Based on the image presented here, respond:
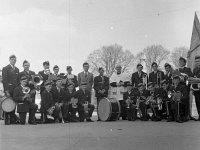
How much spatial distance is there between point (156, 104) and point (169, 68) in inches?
47.4

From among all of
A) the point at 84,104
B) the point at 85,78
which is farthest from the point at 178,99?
the point at 85,78

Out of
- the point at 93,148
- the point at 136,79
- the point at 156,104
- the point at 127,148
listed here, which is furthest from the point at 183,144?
the point at 136,79

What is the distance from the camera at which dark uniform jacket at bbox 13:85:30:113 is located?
10.3m

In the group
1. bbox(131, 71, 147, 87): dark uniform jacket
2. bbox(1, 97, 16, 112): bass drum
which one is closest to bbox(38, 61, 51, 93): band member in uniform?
bbox(1, 97, 16, 112): bass drum

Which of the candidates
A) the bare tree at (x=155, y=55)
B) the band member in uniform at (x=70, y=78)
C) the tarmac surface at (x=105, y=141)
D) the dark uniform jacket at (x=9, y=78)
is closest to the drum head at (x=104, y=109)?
the band member in uniform at (x=70, y=78)

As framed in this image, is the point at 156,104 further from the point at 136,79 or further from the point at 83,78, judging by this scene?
the point at 83,78

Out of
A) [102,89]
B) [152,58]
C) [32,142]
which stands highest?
[152,58]

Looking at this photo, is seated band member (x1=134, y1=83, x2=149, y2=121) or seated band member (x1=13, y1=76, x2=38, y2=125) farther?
seated band member (x1=134, y1=83, x2=149, y2=121)

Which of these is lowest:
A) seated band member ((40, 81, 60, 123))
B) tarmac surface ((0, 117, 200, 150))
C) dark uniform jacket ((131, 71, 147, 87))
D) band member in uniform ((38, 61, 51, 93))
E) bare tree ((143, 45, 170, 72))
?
tarmac surface ((0, 117, 200, 150))

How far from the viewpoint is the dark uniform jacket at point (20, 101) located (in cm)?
1030

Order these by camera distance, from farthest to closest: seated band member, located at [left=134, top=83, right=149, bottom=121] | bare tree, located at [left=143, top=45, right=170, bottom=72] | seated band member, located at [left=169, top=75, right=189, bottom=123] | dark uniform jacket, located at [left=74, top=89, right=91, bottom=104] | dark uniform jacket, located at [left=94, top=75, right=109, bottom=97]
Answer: bare tree, located at [left=143, top=45, right=170, bottom=72], dark uniform jacket, located at [left=94, top=75, right=109, bottom=97], dark uniform jacket, located at [left=74, top=89, right=91, bottom=104], seated band member, located at [left=134, top=83, right=149, bottom=121], seated band member, located at [left=169, top=75, right=189, bottom=123]

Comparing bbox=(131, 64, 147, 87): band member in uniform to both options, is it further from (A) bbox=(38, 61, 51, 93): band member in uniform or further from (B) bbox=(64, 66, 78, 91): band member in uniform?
(A) bbox=(38, 61, 51, 93): band member in uniform

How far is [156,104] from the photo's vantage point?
10.9 metres

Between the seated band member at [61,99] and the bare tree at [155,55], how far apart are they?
8.53 m
